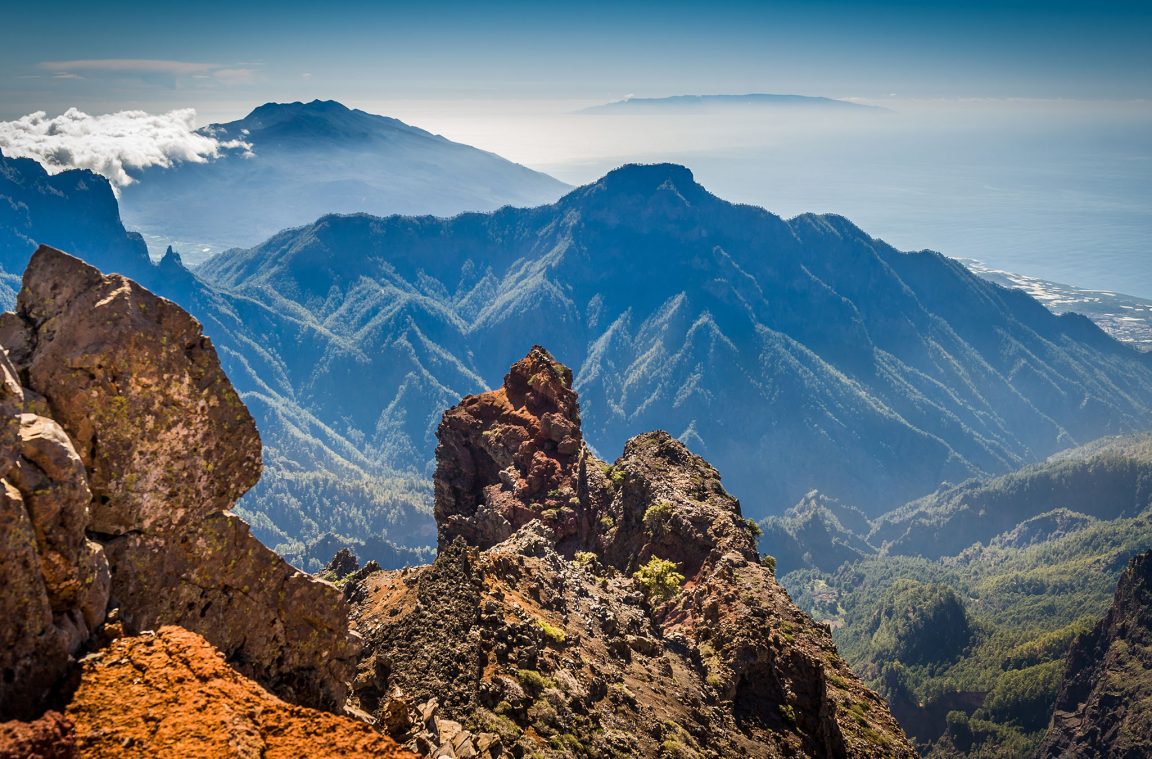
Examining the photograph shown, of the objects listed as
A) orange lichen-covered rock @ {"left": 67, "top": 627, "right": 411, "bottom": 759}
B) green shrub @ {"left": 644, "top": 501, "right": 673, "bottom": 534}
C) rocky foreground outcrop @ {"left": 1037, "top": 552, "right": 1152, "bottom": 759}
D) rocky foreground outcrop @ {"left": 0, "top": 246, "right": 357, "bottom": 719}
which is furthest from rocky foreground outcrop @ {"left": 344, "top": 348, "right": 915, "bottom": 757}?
rocky foreground outcrop @ {"left": 1037, "top": 552, "right": 1152, "bottom": 759}

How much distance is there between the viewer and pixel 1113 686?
13138 cm

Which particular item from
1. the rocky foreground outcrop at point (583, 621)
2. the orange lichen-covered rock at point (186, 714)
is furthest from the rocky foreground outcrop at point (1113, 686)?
the orange lichen-covered rock at point (186, 714)

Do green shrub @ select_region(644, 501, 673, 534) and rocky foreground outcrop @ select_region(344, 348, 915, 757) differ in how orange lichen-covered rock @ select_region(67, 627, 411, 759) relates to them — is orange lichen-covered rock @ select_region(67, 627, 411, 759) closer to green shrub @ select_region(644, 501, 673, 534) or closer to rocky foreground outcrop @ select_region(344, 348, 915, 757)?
rocky foreground outcrop @ select_region(344, 348, 915, 757)

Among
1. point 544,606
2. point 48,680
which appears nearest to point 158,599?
point 48,680

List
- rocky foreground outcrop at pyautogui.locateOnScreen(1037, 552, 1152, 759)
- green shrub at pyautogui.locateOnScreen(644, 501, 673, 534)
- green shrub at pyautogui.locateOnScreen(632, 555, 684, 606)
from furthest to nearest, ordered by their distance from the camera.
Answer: rocky foreground outcrop at pyautogui.locateOnScreen(1037, 552, 1152, 759) → green shrub at pyautogui.locateOnScreen(644, 501, 673, 534) → green shrub at pyautogui.locateOnScreen(632, 555, 684, 606)

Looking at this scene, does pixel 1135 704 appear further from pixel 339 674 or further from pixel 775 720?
pixel 339 674

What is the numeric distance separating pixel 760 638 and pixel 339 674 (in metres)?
27.2

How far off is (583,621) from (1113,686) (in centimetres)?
12599

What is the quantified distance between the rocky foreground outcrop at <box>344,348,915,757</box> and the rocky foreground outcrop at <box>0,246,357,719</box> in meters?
4.17

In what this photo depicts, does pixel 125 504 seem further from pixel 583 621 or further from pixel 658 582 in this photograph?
pixel 658 582

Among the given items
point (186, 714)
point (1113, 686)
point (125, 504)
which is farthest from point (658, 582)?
point (1113, 686)

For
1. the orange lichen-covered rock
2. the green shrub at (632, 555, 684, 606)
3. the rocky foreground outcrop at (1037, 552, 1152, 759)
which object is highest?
the orange lichen-covered rock

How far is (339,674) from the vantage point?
21859mm

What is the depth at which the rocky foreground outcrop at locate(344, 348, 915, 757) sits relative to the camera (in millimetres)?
29016
